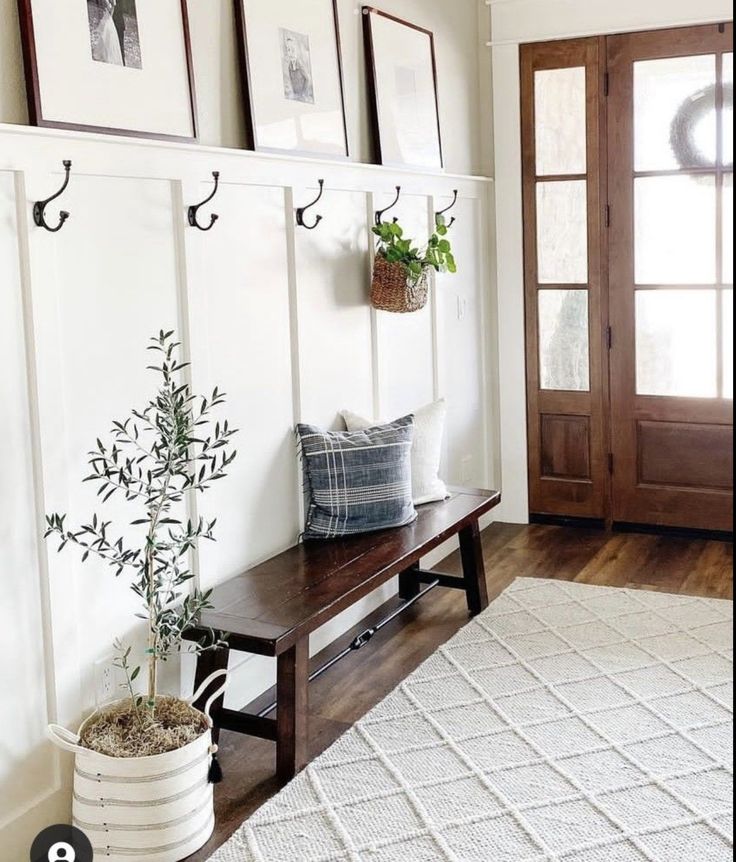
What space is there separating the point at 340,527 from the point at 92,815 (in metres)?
1.28

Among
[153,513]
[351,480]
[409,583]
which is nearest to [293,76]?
[351,480]

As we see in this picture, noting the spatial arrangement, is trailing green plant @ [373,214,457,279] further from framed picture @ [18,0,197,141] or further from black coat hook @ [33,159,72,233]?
black coat hook @ [33,159,72,233]

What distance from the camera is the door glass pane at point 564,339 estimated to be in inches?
191

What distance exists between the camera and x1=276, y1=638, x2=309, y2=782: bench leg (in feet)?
9.11

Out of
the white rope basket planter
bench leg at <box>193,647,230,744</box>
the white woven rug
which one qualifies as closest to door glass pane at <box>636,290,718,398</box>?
the white woven rug

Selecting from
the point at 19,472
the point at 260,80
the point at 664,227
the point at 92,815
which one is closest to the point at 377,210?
the point at 260,80

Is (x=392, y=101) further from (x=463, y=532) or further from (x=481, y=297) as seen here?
(x=463, y=532)

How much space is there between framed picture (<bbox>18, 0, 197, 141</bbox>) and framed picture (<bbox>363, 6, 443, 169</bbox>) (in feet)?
3.71

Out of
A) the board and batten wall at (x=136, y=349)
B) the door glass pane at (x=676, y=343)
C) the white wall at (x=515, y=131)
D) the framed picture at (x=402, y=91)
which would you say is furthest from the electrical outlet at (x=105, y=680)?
the door glass pane at (x=676, y=343)

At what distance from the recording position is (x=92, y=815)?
7.92 ft

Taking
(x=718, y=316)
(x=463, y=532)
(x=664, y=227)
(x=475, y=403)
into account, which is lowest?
(x=463, y=532)

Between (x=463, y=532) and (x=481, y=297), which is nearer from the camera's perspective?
(x=463, y=532)

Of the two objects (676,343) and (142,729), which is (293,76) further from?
(676,343)

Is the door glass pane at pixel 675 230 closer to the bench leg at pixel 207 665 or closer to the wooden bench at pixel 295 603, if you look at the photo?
the wooden bench at pixel 295 603
